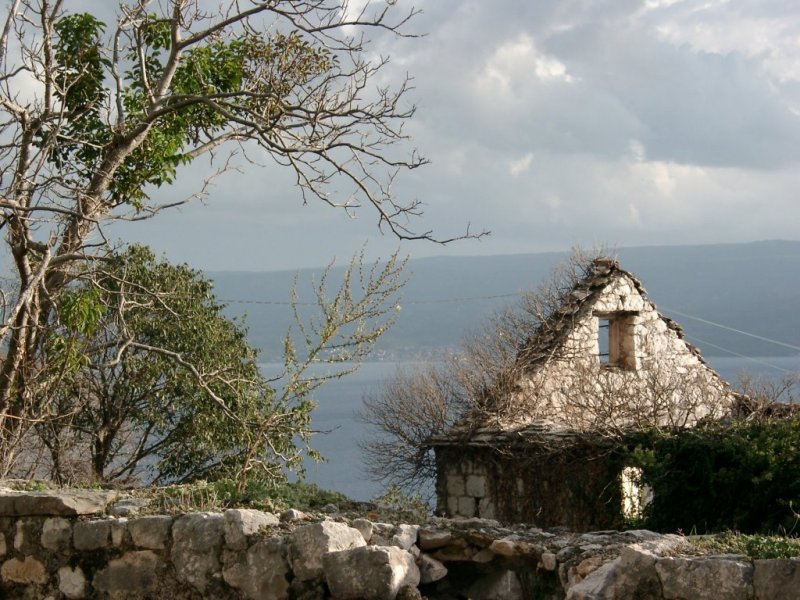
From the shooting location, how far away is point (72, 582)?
6969mm

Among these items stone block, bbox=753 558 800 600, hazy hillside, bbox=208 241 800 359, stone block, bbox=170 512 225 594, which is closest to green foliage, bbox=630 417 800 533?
stone block, bbox=753 558 800 600

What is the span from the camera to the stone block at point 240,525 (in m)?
6.23

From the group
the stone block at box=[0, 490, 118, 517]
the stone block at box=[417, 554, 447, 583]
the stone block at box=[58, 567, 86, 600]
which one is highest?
the stone block at box=[0, 490, 118, 517]

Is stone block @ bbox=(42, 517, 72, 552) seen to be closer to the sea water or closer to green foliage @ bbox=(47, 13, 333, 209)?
green foliage @ bbox=(47, 13, 333, 209)

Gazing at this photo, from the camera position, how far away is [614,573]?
5.12 metres

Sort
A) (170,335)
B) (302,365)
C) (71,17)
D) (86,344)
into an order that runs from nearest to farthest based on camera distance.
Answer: (302,365)
(86,344)
(71,17)
(170,335)

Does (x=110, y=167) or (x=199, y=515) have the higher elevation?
(x=110, y=167)

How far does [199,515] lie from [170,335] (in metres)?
13.3

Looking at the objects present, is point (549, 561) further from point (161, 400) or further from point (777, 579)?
point (161, 400)

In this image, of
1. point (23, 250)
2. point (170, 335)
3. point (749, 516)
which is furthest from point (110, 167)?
point (749, 516)

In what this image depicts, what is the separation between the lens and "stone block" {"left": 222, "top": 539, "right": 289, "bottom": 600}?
6.04m

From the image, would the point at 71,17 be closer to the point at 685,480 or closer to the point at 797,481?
the point at 685,480

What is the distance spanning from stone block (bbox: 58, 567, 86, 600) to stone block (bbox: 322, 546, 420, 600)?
2.03 meters

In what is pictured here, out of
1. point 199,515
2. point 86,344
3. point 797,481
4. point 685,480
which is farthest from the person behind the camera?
point 86,344
